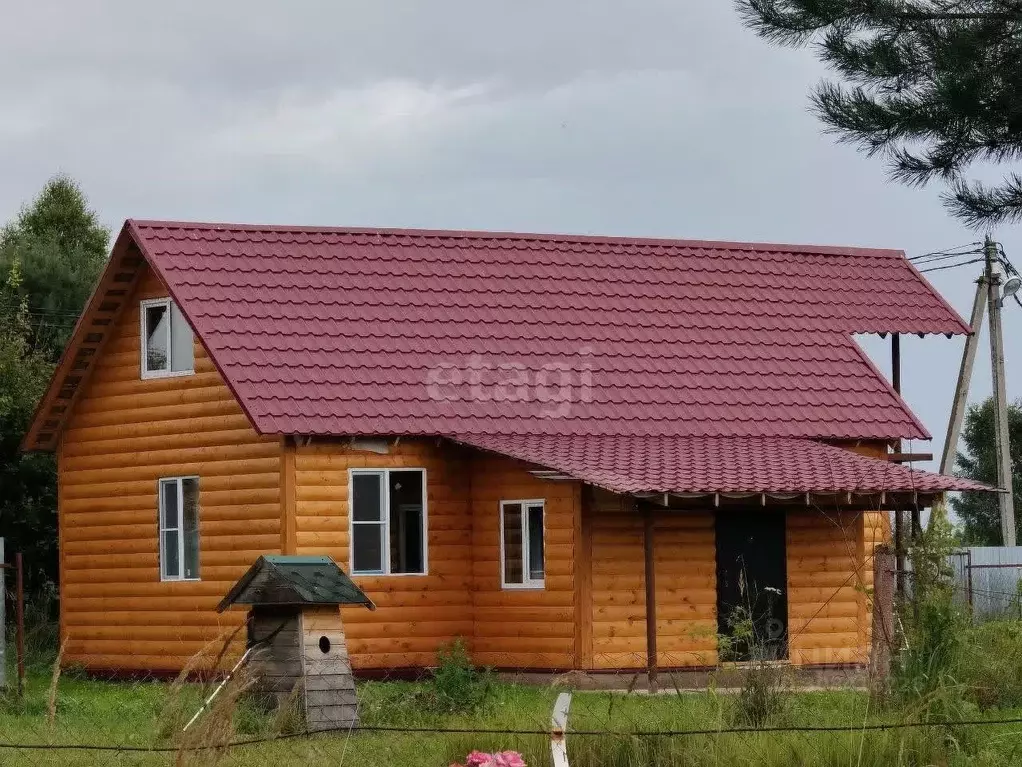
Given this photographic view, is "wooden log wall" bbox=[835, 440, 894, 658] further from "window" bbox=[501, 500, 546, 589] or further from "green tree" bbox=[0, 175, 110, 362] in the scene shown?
"green tree" bbox=[0, 175, 110, 362]

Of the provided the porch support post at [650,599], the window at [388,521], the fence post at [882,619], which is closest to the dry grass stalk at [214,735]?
the fence post at [882,619]

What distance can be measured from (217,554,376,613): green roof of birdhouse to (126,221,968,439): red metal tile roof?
227 inches

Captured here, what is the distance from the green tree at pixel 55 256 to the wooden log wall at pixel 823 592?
54.3 feet

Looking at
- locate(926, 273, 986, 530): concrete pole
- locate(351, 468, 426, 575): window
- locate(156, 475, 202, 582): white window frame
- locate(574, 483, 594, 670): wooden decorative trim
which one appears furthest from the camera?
locate(926, 273, 986, 530): concrete pole

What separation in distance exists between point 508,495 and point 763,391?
4.41 m

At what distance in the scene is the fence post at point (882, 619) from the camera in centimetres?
1394

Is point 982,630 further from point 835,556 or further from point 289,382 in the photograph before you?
point 289,382

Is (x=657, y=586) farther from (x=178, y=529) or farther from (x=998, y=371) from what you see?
(x=998, y=371)

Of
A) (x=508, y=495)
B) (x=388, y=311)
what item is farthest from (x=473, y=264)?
(x=508, y=495)

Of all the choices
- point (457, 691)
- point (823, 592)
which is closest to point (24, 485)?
point (823, 592)

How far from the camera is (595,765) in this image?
12.4m

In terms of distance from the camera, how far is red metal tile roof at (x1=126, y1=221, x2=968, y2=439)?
23.6m

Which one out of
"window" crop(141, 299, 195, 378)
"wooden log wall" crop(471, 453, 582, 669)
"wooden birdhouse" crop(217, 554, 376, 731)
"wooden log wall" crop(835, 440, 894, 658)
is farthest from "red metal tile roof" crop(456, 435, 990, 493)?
"wooden birdhouse" crop(217, 554, 376, 731)

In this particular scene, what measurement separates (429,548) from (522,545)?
126cm
